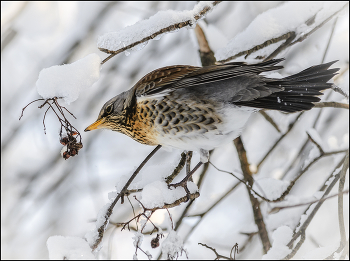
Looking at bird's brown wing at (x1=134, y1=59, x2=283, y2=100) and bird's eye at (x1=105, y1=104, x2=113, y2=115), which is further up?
bird's brown wing at (x1=134, y1=59, x2=283, y2=100)

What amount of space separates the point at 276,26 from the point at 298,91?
2.11ft

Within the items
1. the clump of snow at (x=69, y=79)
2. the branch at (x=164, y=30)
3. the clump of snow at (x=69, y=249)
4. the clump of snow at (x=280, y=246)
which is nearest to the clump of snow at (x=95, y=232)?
the clump of snow at (x=69, y=249)

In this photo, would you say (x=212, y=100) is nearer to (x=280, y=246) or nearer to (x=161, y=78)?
(x=161, y=78)

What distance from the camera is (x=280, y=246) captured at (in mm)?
2078

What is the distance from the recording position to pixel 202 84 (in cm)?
190

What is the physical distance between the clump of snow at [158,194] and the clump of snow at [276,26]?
3.41ft

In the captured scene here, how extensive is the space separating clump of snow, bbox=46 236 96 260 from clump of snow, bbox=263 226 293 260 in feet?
3.83

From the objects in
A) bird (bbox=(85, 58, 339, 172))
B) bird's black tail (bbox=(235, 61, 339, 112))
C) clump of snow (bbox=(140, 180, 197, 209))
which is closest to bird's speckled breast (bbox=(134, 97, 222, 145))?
bird (bbox=(85, 58, 339, 172))

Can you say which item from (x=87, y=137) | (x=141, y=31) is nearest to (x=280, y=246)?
(x=141, y=31)

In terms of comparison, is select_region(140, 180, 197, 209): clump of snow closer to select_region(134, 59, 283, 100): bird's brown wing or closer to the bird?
the bird

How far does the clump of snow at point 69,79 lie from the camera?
56.1 inches

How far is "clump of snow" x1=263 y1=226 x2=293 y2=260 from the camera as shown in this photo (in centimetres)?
207

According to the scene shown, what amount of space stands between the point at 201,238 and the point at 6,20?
3.17 meters

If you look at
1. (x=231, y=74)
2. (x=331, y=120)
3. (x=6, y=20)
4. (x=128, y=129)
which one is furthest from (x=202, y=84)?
(x=6, y=20)
